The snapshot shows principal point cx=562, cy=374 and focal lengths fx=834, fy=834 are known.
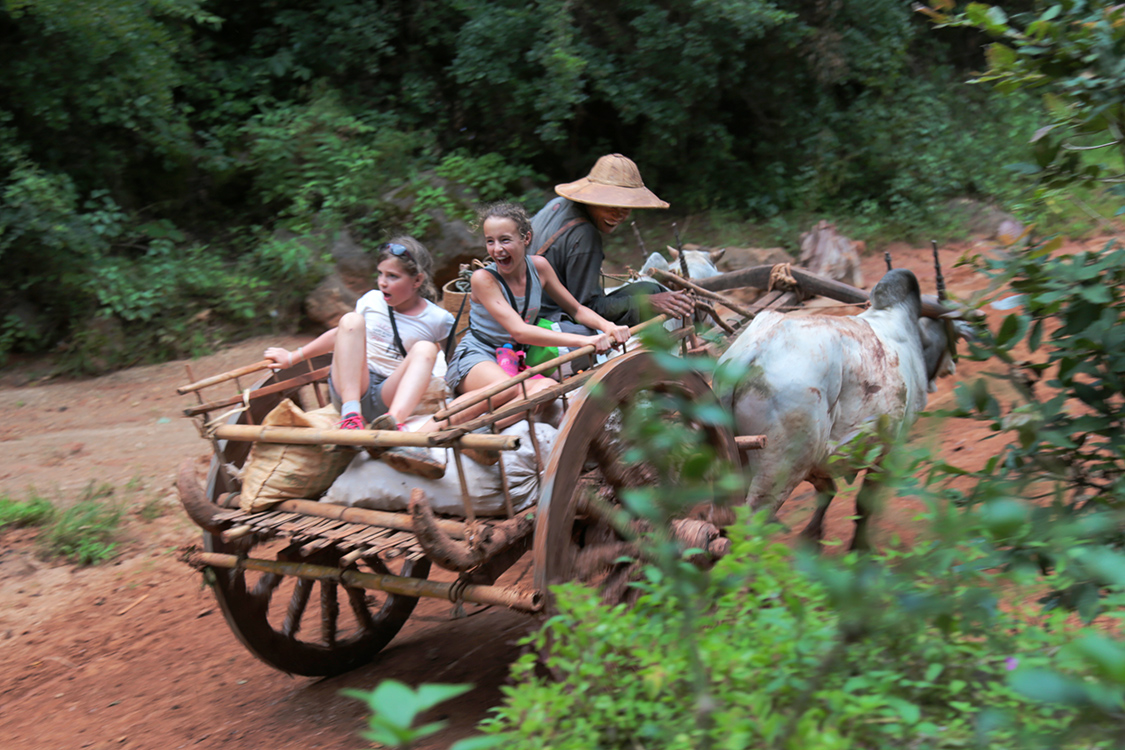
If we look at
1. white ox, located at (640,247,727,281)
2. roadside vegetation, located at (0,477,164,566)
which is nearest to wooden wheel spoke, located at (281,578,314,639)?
roadside vegetation, located at (0,477,164,566)

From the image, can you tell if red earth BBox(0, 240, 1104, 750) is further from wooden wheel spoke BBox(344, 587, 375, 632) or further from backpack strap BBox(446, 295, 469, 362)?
backpack strap BBox(446, 295, 469, 362)

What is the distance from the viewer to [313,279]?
28.9 feet

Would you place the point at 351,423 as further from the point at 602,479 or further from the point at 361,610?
the point at 361,610

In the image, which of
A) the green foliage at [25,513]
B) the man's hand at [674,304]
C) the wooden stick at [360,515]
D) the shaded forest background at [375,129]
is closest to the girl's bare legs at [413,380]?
the wooden stick at [360,515]

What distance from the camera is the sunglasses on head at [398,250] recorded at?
3225 millimetres

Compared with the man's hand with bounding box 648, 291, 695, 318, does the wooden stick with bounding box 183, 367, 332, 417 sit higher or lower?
lower

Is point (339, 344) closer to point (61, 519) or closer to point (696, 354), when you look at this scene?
point (696, 354)

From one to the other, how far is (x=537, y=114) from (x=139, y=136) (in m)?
4.50

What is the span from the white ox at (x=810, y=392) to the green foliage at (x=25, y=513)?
14.1 ft

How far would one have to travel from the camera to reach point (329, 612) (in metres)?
3.40

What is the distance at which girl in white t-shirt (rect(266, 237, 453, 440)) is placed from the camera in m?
2.94

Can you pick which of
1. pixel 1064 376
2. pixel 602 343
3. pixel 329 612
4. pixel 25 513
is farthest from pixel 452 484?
pixel 25 513

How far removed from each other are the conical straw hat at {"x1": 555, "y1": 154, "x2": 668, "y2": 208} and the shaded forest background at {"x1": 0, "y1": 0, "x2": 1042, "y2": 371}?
18.3ft

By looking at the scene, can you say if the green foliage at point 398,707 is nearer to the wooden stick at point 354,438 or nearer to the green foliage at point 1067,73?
the wooden stick at point 354,438
